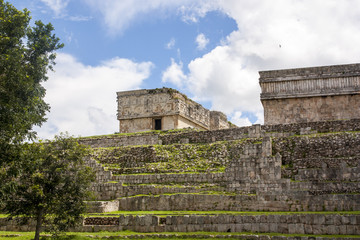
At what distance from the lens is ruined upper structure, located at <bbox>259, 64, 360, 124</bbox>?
32406mm

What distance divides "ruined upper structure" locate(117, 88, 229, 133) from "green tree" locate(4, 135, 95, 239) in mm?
18554

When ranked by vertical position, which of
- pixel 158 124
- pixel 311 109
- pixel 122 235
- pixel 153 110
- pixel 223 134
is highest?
pixel 153 110

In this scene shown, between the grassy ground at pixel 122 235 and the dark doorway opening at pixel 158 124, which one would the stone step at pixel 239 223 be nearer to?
the grassy ground at pixel 122 235

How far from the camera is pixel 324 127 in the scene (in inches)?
1115

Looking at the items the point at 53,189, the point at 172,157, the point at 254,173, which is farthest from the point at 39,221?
the point at 254,173

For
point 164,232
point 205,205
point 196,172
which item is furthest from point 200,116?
point 164,232

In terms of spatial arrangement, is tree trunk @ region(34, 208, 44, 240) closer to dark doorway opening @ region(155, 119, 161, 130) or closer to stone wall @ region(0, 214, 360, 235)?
stone wall @ region(0, 214, 360, 235)

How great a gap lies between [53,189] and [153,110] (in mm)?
19735

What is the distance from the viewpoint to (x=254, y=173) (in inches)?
994

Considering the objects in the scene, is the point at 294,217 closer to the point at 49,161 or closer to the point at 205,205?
the point at 205,205

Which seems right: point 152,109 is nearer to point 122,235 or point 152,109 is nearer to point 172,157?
point 172,157

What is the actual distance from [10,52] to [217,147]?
14005 mm

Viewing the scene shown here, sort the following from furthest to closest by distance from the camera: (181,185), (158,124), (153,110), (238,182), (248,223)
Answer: (158,124) < (153,110) < (181,185) < (238,182) < (248,223)

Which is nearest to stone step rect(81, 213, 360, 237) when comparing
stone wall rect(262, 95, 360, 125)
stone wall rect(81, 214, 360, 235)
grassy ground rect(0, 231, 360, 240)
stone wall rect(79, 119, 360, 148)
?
stone wall rect(81, 214, 360, 235)
